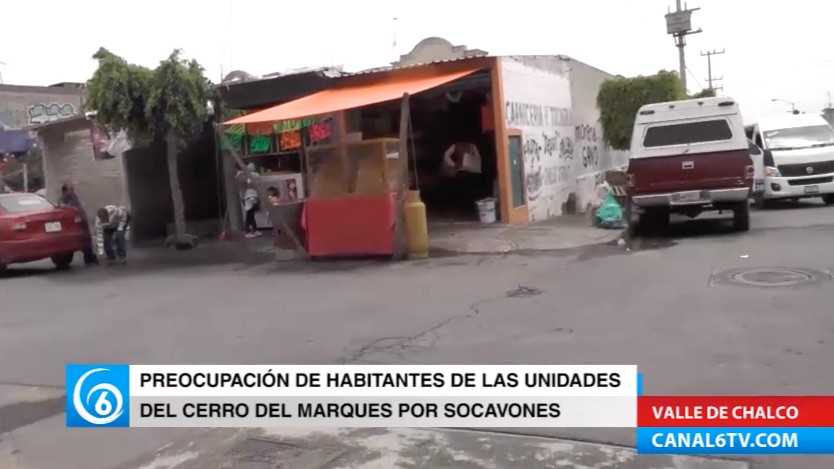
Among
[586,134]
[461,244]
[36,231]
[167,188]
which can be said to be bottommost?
[461,244]

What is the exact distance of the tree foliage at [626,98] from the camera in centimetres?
2353

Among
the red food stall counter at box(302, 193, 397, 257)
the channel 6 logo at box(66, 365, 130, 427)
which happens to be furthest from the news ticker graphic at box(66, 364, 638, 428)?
the red food stall counter at box(302, 193, 397, 257)

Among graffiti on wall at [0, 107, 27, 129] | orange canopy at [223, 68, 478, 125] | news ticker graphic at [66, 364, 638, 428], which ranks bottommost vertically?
news ticker graphic at [66, 364, 638, 428]

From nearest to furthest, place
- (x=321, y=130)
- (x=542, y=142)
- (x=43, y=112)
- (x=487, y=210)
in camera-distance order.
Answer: (x=487, y=210) < (x=321, y=130) < (x=542, y=142) < (x=43, y=112)

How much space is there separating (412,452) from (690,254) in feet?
26.8

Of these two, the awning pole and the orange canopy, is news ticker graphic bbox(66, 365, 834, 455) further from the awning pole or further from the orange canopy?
the orange canopy

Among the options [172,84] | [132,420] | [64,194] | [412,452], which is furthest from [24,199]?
[412,452]

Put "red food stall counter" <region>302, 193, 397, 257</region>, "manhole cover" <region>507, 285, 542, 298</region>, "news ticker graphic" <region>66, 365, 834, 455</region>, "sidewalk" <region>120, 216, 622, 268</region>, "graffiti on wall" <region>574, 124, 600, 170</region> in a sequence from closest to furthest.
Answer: "news ticker graphic" <region>66, 365, 834, 455</region>
"manhole cover" <region>507, 285, 542, 298</region>
"red food stall counter" <region>302, 193, 397, 257</region>
"sidewalk" <region>120, 216, 622, 268</region>
"graffiti on wall" <region>574, 124, 600, 170</region>

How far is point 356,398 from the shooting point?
5.64 metres

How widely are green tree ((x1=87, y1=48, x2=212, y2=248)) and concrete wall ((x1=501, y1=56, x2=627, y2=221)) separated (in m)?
6.08

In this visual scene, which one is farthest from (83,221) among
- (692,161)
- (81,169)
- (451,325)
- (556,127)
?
(556,127)

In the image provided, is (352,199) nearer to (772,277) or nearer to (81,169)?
(772,277)

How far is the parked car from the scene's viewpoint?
13797 mm

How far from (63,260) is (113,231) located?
1036 mm
